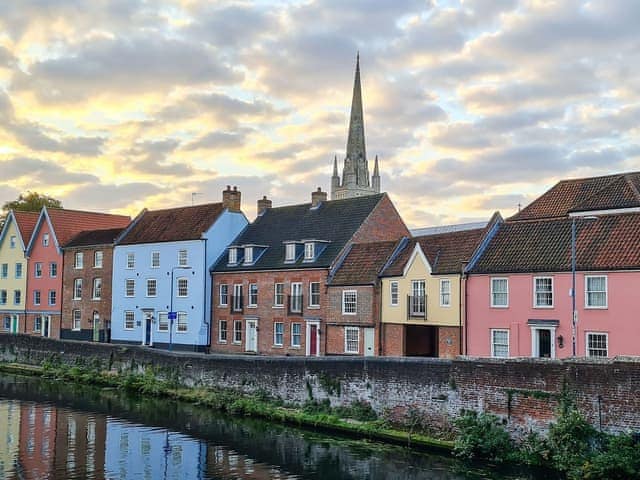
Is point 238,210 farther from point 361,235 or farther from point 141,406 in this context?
point 141,406

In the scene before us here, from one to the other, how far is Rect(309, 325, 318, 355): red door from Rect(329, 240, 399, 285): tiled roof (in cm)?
320

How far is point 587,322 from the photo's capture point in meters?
31.8

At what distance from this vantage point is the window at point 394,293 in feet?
131

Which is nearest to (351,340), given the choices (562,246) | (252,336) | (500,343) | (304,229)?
(252,336)

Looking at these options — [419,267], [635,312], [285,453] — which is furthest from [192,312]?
[635,312]

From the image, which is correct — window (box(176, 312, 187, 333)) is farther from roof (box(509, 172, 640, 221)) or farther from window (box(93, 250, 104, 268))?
roof (box(509, 172, 640, 221))

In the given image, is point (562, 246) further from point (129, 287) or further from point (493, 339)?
point (129, 287)

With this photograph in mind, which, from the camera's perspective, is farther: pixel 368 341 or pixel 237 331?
pixel 237 331

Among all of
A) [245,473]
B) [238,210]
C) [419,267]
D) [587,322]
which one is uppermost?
[238,210]

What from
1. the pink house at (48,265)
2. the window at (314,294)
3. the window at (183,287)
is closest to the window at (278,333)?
the window at (314,294)

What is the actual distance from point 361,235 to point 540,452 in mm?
24211

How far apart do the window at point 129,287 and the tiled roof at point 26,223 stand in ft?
48.9

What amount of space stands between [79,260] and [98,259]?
8.53ft

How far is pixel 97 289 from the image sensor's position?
59875 mm
